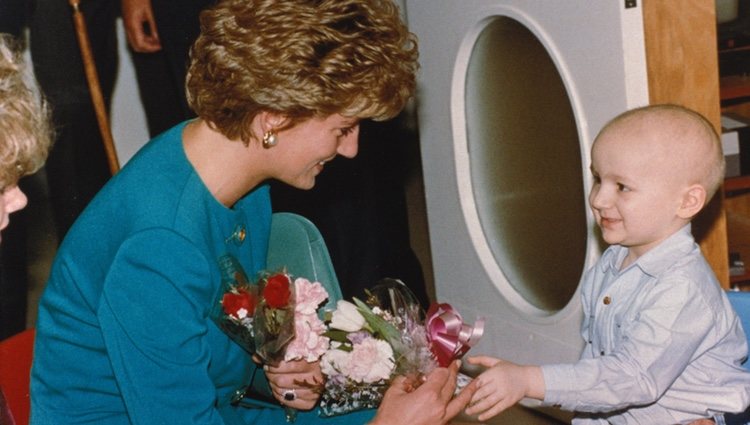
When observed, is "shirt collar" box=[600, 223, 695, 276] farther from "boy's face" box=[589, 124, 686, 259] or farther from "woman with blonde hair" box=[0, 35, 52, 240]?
"woman with blonde hair" box=[0, 35, 52, 240]

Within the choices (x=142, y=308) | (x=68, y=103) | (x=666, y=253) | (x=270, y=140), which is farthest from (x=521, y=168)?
(x=68, y=103)

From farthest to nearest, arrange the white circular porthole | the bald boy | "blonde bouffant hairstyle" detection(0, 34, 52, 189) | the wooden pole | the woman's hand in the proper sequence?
the wooden pole
the white circular porthole
the woman's hand
the bald boy
"blonde bouffant hairstyle" detection(0, 34, 52, 189)

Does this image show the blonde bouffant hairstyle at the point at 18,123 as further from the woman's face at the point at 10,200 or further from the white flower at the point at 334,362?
the white flower at the point at 334,362

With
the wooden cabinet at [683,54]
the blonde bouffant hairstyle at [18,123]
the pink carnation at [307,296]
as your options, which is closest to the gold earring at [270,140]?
the pink carnation at [307,296]

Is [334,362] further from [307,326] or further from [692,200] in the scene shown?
[692,200]

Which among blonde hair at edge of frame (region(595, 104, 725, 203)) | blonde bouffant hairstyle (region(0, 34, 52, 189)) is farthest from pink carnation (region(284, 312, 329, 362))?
blonde hair at edge of frame (region(595, 104, 725, 203))

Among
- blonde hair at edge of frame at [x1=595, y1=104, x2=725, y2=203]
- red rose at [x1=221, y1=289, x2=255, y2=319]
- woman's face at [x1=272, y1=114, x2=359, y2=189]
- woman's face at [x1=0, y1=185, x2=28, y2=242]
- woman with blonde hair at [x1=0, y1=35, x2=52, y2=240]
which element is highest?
woman with blonde hair at [x1=0, y1=35, x2=52, y2=240]

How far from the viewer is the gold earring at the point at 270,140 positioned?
1773 millimetres

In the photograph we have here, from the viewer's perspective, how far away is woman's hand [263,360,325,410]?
70.6 inches

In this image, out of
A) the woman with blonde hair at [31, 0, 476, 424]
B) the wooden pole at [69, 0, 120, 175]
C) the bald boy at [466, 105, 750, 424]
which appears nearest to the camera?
the woman with blonde hair at [31, 0, 476, 424]

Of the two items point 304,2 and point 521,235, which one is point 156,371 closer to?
point 304,2

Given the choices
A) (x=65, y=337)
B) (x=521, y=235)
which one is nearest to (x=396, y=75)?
(x=65, y=337)

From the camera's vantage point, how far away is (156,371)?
1.58 meters

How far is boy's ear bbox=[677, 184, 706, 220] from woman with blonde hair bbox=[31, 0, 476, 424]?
486mm
